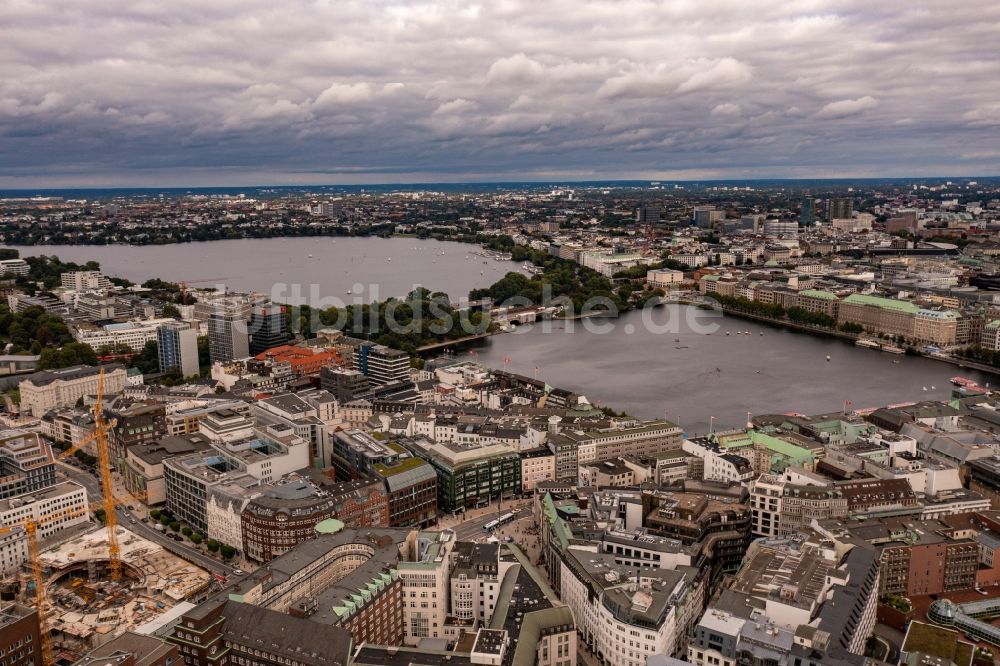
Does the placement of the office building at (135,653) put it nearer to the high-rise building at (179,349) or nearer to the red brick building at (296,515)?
the red brick building at (296,515)

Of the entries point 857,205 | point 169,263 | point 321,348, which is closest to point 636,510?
point 321,348

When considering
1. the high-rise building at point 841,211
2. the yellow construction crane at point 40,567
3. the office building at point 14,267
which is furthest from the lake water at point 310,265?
the high-rise building at point 841,211

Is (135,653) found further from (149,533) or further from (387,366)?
(387,366)

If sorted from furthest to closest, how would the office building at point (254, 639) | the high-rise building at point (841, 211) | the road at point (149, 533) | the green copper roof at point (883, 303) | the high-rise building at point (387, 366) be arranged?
→ 1. the high-rise building at point (841, 211)
2. the green copper roof at point (883, 303)
3. the high-rise building at point (387, 366)
4. the road at point (149, 533)
5. the office building at point (254, 639)

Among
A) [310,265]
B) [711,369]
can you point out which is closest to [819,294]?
[711,369]

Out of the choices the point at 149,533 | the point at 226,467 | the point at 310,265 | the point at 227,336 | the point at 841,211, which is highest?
the point at 841,211

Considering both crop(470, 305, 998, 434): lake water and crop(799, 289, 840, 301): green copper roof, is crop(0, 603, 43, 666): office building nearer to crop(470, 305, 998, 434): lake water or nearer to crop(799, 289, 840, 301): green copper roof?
crop(470, 305, 998, 434): lake water

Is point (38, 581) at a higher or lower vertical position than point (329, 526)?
lower

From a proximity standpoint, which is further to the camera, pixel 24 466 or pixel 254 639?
pixel 24 466

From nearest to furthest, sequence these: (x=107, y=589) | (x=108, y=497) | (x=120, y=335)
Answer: (x=107, y=589) < (x=108, y=497) < (x=120, y=335)
